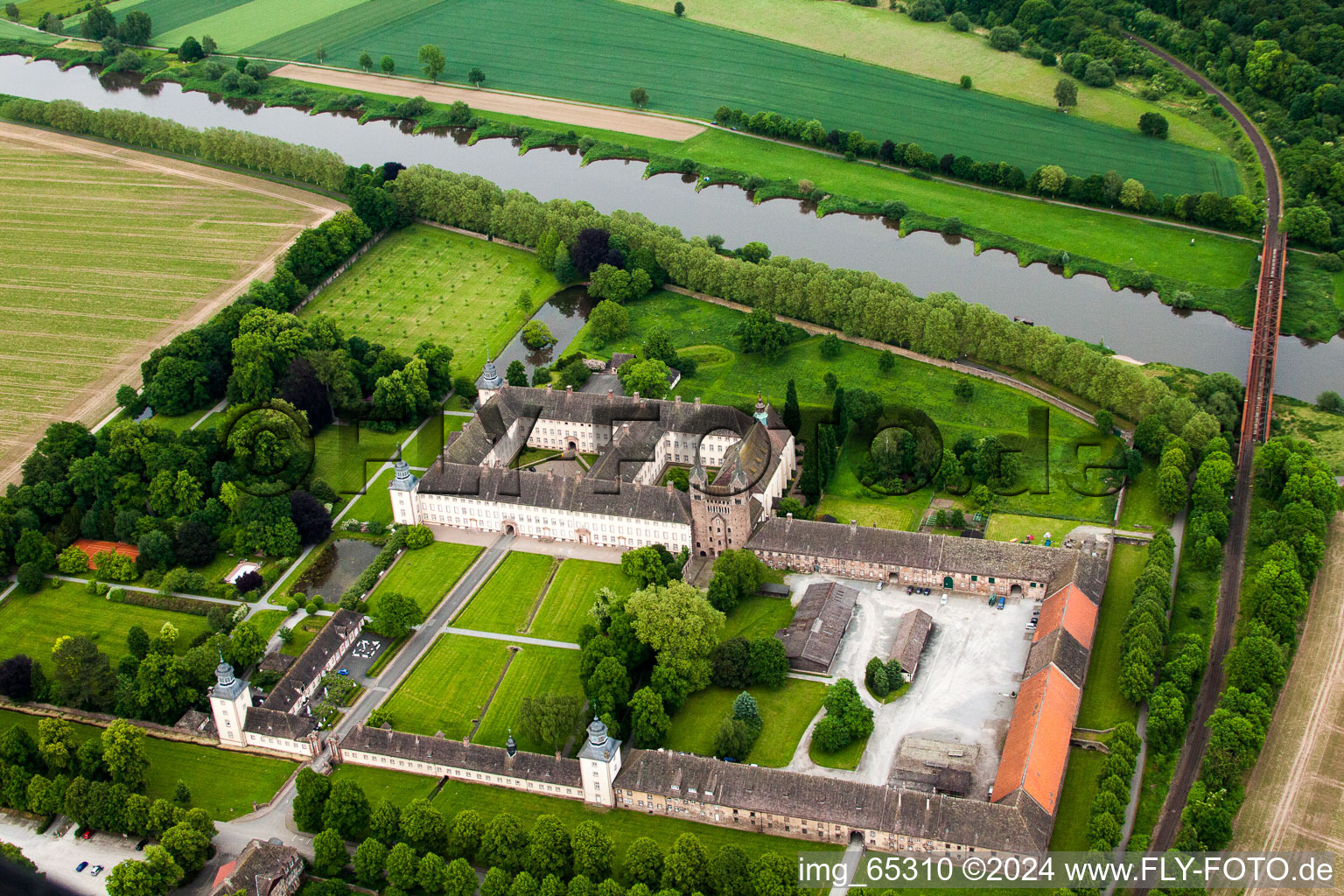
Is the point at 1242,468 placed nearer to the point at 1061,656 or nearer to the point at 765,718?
the point at 1061,656

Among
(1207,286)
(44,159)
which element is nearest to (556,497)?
(1207,286)

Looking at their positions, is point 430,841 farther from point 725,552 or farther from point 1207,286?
point 1207,286

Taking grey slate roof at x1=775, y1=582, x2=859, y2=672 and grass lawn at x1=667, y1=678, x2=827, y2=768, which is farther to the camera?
grey slate roof at x1=775, y1=582, x2=859, y2=672

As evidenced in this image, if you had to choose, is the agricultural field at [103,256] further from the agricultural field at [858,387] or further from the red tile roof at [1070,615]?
the red tile roof at [1070,615]

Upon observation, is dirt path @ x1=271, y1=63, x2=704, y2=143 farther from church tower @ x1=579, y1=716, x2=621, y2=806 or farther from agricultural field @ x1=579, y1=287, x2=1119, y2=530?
church tower @ x1=579, y1=716, x2=621, y2=806

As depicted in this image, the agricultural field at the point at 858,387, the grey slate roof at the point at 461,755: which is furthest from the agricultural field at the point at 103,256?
the grey slate roof at the point at 461,755

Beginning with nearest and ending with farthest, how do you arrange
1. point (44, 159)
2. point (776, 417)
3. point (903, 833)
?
point (903, 833)
point (776, 417)
point (44, 159)

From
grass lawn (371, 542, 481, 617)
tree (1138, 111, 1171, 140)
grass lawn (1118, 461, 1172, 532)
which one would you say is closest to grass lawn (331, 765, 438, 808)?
grass lawn (371, 542, 481, 617)
